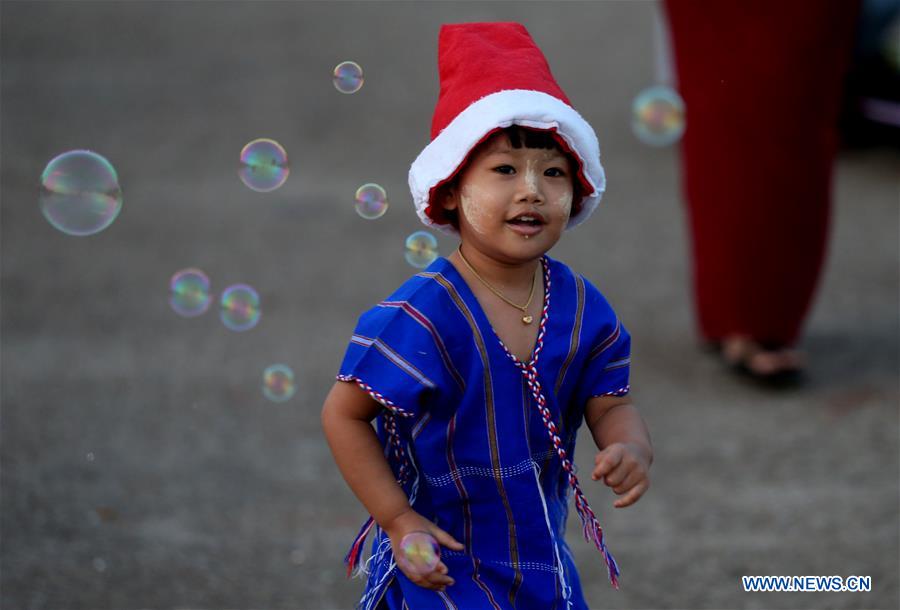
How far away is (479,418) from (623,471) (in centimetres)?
27

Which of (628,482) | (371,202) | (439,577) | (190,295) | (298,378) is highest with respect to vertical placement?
(371,202)

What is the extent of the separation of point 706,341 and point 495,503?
3.47m

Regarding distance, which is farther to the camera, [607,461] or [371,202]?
[371,202]

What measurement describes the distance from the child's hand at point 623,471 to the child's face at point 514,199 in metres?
0.38

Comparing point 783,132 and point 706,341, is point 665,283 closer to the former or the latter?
point 706,341

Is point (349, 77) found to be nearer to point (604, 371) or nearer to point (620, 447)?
point (604, 371)

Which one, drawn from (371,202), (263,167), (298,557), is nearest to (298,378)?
(298,557)

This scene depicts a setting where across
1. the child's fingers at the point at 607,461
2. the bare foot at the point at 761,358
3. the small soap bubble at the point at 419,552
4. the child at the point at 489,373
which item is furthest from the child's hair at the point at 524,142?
the bare foot at the point at 761,358

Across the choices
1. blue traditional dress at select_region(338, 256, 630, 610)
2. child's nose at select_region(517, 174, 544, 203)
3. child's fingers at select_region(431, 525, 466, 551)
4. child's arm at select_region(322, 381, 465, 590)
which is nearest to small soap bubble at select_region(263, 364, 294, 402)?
blue traditional dress at select_region(338, 256, 630, 610)

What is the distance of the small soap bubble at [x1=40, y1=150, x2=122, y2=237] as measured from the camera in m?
3.33

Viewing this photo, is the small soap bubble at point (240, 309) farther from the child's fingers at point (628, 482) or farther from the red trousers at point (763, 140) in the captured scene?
the red trousers at point (763, 140)

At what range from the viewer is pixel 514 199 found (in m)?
2.21

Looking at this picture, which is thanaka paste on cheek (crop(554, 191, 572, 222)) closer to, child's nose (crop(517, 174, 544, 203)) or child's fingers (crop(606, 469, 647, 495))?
child's nose (crop(517, 174, 544, 203))

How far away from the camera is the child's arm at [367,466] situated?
2.17 m
